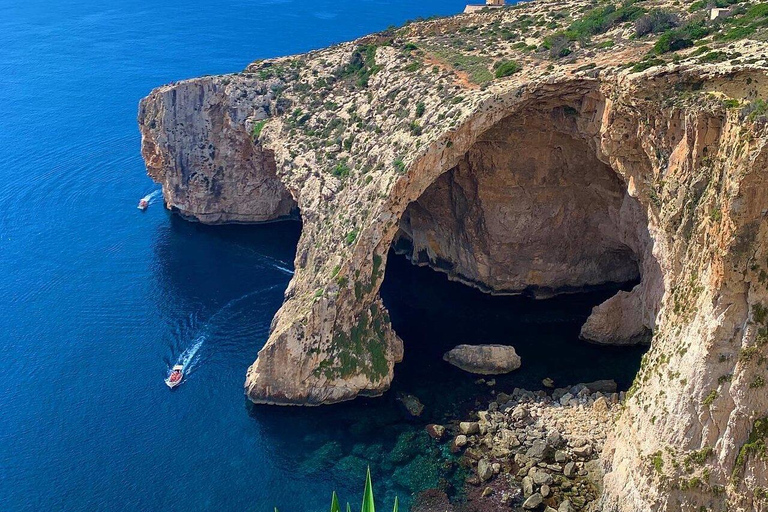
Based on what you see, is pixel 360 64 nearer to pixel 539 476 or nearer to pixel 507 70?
pixel 507 70

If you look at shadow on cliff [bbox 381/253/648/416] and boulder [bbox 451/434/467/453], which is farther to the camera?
shadow on cliff [bbox 381/253/648/416]

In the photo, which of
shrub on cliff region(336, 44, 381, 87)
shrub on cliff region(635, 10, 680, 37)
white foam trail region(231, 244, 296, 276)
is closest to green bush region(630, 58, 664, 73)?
shrub on cliff region(635, 10, 680, 37)

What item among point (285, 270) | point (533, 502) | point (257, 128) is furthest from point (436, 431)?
point (257, 128)

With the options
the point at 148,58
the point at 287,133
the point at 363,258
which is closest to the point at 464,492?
the point at 363,258

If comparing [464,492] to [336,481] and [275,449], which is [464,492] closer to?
[336,481]

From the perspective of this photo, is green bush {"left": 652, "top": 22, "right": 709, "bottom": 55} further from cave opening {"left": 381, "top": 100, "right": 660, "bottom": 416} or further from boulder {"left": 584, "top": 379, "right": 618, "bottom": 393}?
boulder {"left": 584, "top": 379, "right": 618, "bottom": 393}

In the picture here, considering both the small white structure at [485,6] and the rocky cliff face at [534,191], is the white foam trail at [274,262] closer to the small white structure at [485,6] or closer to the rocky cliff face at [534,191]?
the rocky cliff face at [534,191]
